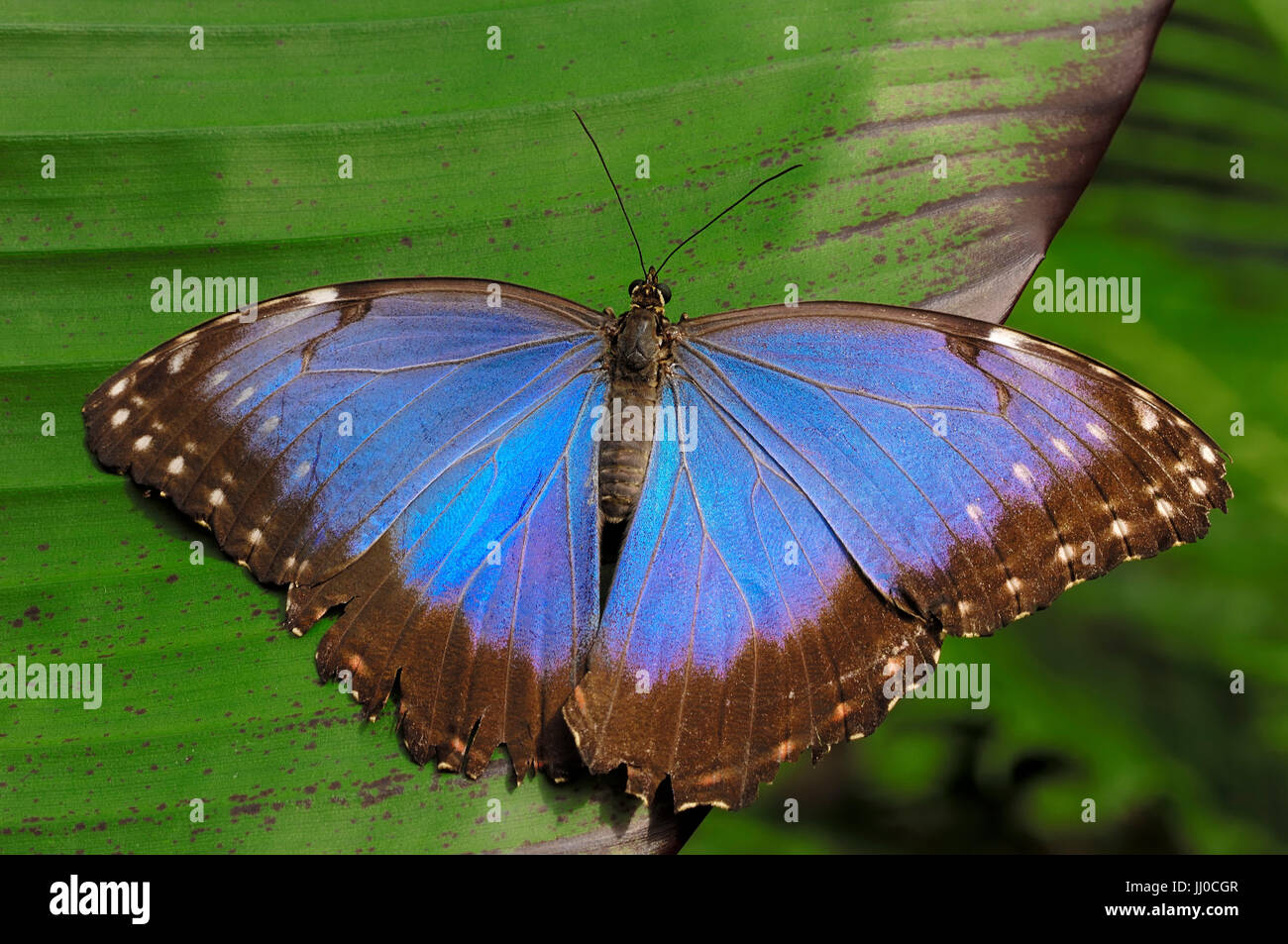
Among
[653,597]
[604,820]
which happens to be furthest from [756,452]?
[604,820]

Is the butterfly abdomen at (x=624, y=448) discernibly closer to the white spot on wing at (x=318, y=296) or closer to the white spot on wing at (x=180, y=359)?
the white spot on wing at (x=318, y=296)

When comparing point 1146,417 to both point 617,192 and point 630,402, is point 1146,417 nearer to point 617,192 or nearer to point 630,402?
point 630,402

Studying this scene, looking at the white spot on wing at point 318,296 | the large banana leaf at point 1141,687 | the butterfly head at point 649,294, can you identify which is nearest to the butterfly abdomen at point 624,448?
the butterfly head at point 649,294

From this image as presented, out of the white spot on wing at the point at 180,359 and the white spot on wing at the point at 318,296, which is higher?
the white spot on wing at the point at 318,296

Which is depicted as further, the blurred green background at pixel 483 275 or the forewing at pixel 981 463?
the blurred green background at pixel 483 275

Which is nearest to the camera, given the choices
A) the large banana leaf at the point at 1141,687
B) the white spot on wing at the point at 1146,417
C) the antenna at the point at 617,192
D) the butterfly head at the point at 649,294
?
the white spot on wing at the point at 1146,417

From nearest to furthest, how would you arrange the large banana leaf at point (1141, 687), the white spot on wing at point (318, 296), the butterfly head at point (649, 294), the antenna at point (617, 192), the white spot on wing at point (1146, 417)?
the white spot on wing at point (1146, 417) < the white spot on wing at point (318, 296) < the butterfly head at point (649, 294) < the antenna at point (617, 192) < the large banana leaf at point (1141, 687)

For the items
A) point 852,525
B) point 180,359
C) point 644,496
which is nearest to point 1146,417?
point 852,525

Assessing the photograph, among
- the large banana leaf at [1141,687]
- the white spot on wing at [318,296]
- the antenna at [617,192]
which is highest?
the antenna at [617,192]
